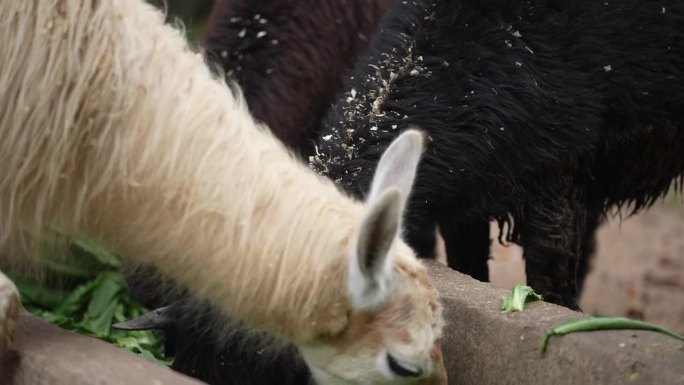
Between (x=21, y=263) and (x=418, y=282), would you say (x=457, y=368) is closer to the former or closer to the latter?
(x=418, y=282)

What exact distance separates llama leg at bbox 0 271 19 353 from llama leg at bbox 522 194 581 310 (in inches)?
90.0

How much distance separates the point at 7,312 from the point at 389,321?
0.99 metres

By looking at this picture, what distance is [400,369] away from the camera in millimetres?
3309

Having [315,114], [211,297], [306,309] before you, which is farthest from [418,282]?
[315,114]

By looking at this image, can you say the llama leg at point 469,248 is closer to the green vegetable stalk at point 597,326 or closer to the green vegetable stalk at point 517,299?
the green vegetable stalk at point 517,299

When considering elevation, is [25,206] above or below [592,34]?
below

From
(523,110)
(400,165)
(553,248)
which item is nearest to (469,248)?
(553,248)

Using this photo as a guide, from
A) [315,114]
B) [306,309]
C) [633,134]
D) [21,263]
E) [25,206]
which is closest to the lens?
[306,309]

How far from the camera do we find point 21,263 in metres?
3.66

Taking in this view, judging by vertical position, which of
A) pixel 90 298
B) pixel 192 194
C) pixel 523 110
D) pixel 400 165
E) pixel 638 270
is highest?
pixel 523 110

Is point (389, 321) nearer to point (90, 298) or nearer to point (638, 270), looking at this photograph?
point (90, 298)

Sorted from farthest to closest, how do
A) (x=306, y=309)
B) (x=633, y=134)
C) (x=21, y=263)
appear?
(x=633, y=134) → (x=21, y=263) → (x=306, y=309)

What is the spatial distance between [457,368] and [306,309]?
0.82m

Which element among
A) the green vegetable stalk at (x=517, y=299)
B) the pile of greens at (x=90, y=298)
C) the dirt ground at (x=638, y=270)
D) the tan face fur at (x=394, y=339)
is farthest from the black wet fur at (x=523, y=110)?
the dirt ground at (x=638, y=270)
